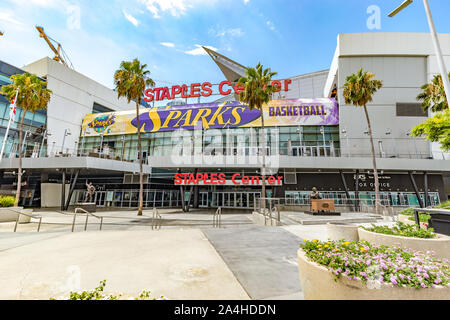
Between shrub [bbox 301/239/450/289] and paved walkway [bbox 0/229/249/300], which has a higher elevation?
shrub [bbox 301/239/450/289]

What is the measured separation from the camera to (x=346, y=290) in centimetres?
260

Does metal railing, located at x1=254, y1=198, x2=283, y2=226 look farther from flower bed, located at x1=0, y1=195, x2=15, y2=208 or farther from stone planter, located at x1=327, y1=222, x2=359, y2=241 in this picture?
flower bed, located at x1=0, y1=195, x2=15, y2=208

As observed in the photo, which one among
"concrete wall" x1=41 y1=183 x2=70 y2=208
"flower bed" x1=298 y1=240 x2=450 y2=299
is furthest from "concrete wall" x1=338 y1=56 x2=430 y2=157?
"concrete wall" x1=41 y1=183 x2=70 y2=208

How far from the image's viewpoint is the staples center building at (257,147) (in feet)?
78.5

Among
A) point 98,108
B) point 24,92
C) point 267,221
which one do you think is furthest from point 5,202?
point 98,108

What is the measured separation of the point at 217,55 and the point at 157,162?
27277 millimetres

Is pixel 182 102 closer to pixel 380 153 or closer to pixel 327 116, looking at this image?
pixel 327 116

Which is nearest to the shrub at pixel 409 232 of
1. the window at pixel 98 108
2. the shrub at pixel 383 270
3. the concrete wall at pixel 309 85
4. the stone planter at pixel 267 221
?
the shrub at pixel 383 270

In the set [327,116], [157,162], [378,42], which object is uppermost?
[378,42]

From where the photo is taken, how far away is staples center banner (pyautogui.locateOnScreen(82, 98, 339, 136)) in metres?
31.2

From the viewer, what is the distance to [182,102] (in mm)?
40156

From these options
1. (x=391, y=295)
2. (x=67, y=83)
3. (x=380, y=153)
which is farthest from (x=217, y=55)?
(x=391, y=295)

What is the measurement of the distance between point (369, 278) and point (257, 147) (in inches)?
972

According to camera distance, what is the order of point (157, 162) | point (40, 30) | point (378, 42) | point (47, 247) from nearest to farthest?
1. point (47, 247)
2. point (157, 162)
3. point (378, 42)
4. point (40, 30)
